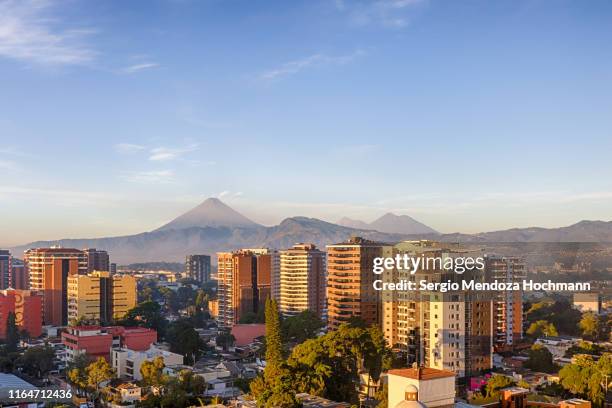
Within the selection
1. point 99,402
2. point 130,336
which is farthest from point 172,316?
point 99,402

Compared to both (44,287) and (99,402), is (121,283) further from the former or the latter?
(99,402)

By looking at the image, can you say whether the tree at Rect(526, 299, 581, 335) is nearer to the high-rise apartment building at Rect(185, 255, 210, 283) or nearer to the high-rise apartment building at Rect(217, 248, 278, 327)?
the high-rise apartment building at Rect(217, 248, 278, 327)

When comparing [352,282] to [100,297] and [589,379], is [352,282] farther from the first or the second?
[100,297]

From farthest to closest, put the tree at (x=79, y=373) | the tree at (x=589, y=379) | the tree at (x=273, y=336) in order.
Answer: the tree at (x=273, y=336) < the tree at (x=79, y=373) < the tree at (x=589, y=379)

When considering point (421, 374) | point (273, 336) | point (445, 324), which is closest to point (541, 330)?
point (445, 324)

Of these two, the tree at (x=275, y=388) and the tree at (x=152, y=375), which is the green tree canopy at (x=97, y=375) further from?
the tree at (x=275, y=388)

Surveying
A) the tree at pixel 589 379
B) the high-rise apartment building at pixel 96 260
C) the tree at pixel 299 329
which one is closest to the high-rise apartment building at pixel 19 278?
the high-rise apartment building at pixel 96 260
